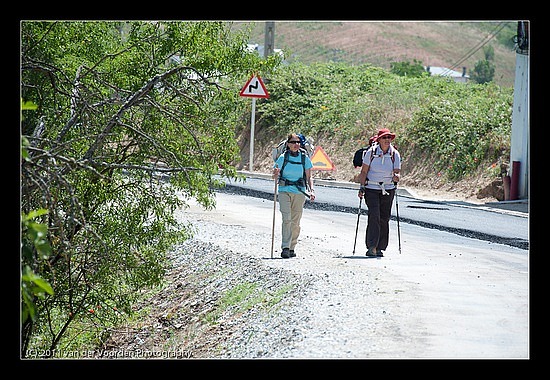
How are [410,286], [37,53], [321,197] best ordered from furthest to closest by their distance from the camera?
[321,197] < [37,53] < [410,286]

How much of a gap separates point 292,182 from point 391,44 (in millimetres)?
64236

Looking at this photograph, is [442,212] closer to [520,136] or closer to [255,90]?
[520,136]

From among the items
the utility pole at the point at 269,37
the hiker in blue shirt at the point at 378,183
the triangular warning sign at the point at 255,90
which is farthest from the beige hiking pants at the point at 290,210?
the utility pole at the point at 269,37

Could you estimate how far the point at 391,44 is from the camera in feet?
250

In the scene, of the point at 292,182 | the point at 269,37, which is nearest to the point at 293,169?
the point at 292,182

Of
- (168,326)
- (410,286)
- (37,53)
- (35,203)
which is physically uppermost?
(37,53)

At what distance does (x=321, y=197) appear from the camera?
A: 891 inches

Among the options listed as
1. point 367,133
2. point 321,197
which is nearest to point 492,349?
point 321,197

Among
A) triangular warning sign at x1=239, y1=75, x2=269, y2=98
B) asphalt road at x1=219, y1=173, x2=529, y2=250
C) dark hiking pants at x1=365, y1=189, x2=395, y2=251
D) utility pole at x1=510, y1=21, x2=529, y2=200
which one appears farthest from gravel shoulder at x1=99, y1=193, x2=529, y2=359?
utility pole at x1=510, y1=21, x2=529, y2=200

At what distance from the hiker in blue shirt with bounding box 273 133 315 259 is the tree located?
2.91ft

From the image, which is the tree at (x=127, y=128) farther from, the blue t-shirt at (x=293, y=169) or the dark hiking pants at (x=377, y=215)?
the dark hiking pants at (x=377, y=215)
